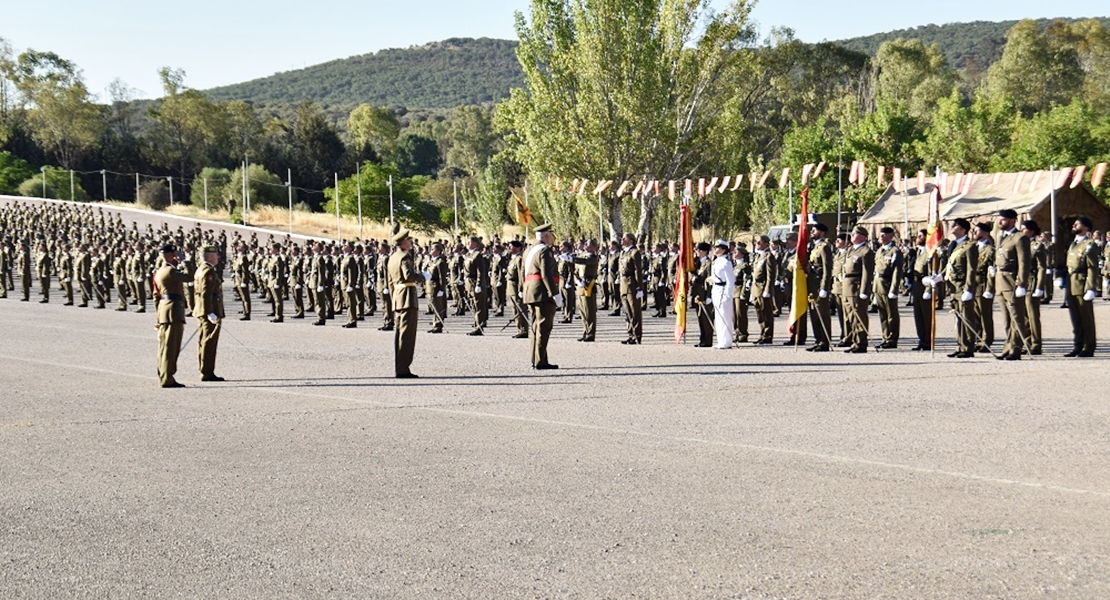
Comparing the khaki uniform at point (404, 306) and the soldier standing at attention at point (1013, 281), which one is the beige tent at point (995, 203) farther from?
the khaki uniform at point (404, 306)

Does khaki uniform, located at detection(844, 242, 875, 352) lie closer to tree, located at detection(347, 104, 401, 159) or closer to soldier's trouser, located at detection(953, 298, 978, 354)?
soldier's trouser, located at detection(953, 298, 978, 354)

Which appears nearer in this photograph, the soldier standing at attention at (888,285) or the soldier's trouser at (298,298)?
the soldier standing at attention at (888,285)

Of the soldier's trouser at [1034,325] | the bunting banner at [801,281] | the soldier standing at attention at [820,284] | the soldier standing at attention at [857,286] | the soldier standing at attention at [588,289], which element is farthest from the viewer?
the soldier standing at attention at [588,289]

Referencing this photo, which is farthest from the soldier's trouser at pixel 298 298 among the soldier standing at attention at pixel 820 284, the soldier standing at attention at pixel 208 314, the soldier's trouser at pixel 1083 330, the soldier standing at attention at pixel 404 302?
the soldier's trouser at pixel 1083 330

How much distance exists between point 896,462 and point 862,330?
819 cm

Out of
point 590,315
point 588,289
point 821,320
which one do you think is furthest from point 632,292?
point 821,320

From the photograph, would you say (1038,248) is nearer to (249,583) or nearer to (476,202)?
(249,583)

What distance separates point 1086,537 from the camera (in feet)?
19.5

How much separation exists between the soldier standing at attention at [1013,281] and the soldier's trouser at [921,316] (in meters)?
2.01

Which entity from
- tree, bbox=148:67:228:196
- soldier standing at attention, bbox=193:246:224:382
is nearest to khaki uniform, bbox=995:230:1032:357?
soldier standing at attention, bbox=193:246:224:382

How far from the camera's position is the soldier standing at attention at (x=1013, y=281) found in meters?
14.0

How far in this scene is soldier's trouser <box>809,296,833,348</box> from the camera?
1638 cm

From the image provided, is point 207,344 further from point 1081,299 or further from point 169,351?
point 1081,299

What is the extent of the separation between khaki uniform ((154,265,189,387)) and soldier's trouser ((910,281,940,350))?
947 centimetres
